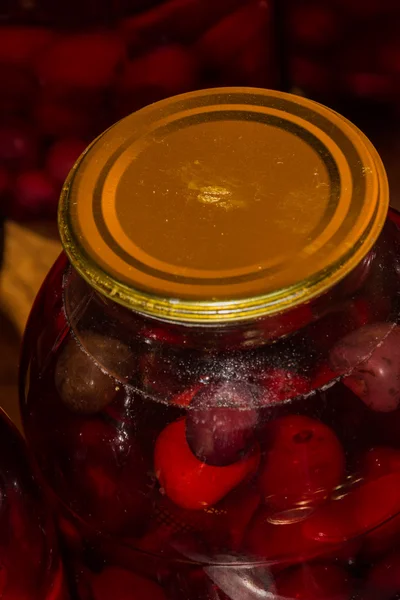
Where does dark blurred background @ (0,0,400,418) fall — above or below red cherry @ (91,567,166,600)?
above

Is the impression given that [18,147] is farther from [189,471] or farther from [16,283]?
[189,471]

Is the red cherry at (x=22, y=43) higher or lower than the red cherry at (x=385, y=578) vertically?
higher

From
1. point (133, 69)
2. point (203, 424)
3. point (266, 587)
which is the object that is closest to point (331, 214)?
point (203, 424)

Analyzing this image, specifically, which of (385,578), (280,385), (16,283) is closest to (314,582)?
(385,578)

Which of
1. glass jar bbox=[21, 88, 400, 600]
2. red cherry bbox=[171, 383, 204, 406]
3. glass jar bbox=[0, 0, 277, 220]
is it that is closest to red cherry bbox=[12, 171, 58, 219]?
glass jar bbox=[0, 0, 277, 220]

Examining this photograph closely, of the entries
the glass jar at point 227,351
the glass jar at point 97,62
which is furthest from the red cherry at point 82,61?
the glass jar at point 227,351

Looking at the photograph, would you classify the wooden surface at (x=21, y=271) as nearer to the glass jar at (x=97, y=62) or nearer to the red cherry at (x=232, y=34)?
the glass jar at (x=97, y=62)

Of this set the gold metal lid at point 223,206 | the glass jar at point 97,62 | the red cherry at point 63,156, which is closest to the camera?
the gold metal lid at point 223,206

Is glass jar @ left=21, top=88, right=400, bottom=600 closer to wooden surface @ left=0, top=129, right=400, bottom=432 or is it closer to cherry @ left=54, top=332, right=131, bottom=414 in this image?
cherry @ left=54, top=332, right=131, bottom=414
